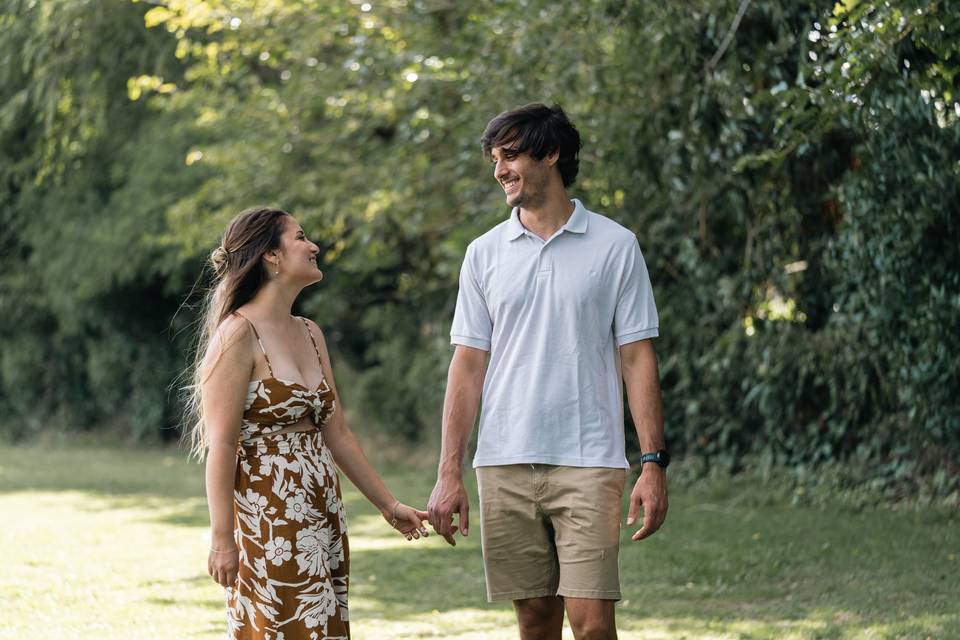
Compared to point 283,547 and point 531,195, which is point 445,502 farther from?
point 531,195

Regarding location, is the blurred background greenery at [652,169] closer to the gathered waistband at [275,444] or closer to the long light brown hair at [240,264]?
the long light brown hair at [240,264]

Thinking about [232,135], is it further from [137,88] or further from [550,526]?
[550,526]

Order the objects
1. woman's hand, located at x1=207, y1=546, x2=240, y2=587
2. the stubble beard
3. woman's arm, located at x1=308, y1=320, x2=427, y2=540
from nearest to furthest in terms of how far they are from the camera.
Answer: woman's hand, located at x1=207, y1=546, x2=240, y2=587 → the stubble beard → woman's arm, located at x1=308, y1=320, x2=427, y2=540

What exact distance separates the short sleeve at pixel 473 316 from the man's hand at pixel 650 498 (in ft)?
2.18

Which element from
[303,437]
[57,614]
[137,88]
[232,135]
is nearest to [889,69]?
[303,437]

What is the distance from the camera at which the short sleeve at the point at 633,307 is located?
162 inches

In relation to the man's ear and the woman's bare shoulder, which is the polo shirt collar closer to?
the man's ear

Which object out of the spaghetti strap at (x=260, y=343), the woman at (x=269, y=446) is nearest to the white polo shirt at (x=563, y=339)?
the woman at (x=269, y=446)

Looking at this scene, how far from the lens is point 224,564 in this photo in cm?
390

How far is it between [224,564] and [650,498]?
130cm

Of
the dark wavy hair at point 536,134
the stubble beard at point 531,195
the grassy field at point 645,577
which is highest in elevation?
the dark wavy hair at point 536,134

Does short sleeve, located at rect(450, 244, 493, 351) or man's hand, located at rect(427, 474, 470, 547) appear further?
short sleeve, located at rect(450, 244, 493, 351)

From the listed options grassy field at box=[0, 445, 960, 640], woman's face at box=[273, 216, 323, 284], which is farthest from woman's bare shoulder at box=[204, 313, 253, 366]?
grassy field at box=[0, 445, 960, 640]

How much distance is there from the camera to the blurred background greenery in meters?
8.88
